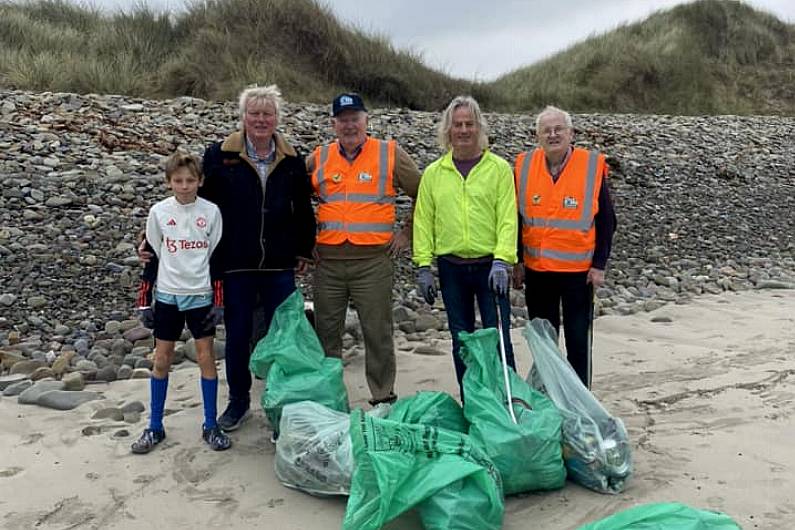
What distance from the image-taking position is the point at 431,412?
146 inches

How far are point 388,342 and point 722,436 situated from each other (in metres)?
1.88

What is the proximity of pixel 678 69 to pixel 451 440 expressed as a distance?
24.6 meters

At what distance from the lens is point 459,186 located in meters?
4.05

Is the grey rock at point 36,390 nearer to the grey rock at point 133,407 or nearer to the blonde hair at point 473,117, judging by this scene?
the grey rock at point 133,407

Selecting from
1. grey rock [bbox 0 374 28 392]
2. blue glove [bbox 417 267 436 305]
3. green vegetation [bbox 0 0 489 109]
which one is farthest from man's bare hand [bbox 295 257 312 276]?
green vegetation [bbox 0 0 489 109]

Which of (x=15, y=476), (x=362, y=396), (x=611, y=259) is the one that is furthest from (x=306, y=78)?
(x=15, y=476)

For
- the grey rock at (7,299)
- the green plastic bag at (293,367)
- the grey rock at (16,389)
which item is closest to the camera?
the green plastic bag at (293,367)

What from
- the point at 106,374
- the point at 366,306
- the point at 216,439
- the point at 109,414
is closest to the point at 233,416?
the point at 216,439

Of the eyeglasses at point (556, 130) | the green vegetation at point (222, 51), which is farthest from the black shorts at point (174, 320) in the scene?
the green vegetation at point (222, 51)

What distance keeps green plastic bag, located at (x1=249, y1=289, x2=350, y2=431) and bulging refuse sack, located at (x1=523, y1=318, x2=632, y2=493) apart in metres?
1.07

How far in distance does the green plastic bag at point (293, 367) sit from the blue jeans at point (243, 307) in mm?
122

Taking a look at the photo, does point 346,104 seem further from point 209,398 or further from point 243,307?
point 209,398

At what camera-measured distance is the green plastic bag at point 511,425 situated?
336cm

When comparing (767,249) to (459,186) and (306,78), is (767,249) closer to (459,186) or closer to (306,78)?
(459,186)
